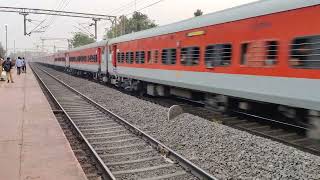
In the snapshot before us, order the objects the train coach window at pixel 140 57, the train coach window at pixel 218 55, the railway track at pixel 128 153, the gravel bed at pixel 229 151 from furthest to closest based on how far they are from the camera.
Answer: the train coach window at pixel 140 57
the train coach window at pixel 218 55
the railway track at pixel 128 153
the gravel bed at pixel 229 151

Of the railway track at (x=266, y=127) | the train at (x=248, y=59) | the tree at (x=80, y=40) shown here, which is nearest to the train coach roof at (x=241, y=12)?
the train at (x=248, y=59)

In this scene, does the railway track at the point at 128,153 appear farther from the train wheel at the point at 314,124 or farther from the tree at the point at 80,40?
the tree at the point at 80,40

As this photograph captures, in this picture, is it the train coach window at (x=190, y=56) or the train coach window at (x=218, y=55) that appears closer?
the train coach window at (x=218, y=55)

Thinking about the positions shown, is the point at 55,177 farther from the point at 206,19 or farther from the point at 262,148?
the point at 206,19

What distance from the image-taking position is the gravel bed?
7.40m

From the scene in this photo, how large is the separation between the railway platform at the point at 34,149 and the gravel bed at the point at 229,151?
2.28 meters

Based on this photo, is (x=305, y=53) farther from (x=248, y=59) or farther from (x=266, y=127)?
(x=266, y=127)

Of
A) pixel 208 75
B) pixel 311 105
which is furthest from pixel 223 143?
pixel 208 75

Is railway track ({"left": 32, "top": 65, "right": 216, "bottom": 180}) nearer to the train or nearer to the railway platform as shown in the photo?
the railway platform

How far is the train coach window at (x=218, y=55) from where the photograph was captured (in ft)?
38.4

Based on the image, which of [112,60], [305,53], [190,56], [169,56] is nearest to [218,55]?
[190,56]

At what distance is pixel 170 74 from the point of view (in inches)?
630

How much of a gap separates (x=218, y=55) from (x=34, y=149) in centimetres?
558

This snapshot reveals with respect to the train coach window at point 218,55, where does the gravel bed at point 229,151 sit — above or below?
below
